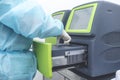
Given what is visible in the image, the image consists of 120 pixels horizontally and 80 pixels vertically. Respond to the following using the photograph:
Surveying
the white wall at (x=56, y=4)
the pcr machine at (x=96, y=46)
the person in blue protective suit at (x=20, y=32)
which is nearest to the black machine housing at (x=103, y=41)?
the pcr machine at (x=96, y=46)

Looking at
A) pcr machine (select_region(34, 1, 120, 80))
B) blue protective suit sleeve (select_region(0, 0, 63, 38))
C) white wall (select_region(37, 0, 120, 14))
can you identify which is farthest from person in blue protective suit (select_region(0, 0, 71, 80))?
white wall (select_region(37, 0, 120, 14))

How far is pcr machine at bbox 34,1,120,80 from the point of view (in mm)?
890

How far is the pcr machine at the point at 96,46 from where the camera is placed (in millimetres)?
890

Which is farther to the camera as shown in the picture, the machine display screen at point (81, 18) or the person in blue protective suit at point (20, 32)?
the machine display screen at point (81, 18)

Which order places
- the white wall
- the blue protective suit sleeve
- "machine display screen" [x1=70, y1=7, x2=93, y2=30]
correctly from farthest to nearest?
the white wall < "machine display screen" [x1=70, y1=7, x2=93, y2=30] < the blue protective suit sleeve

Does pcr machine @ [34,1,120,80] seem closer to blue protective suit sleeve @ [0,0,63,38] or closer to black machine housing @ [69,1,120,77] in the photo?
black machine housing @ [69,1,120,77]

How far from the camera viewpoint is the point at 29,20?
0.77 m

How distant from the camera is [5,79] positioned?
822 mm

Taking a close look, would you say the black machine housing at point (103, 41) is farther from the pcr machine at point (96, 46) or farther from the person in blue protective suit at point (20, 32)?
the person in blue protective suit at point (20, 32)

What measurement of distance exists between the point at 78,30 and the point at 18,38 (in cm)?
37

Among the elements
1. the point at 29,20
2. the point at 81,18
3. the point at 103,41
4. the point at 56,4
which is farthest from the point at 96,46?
the point at 56,4

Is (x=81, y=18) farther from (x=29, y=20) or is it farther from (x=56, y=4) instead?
(x=56, y=4)

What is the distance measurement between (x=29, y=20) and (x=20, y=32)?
2.6 inches

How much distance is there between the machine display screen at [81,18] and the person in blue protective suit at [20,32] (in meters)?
0.19
